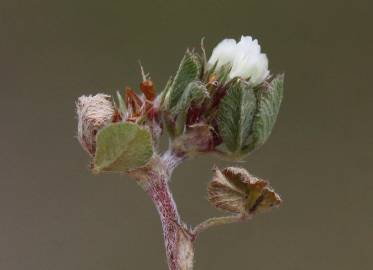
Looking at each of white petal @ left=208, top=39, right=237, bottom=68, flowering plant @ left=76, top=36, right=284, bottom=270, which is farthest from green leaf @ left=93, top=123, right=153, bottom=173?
white petal @ left=208, top=39, right=237, bottom=68

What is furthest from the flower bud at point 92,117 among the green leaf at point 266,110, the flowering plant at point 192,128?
the green leaf at point 266,110

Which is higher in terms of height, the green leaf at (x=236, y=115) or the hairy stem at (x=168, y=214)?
the green leaf at (x=236, y=115)

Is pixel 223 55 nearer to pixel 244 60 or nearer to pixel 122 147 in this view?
pixel 244 60

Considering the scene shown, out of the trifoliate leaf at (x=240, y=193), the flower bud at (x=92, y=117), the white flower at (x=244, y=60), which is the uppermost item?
the white flower at (x=244, y=60)

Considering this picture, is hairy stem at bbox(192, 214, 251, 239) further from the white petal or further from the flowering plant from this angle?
the white petal

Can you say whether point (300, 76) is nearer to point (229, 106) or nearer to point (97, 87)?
point (97, 87)

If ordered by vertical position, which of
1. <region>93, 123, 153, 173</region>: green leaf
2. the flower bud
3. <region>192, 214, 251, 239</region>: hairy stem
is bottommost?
<region>192, 214, 251, 239</region>: hairy stem

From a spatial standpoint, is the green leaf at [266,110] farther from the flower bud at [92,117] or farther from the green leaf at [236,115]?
the flower bud at [92,117]

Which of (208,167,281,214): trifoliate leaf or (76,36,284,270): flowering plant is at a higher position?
(76,36,284,270): flowering plant
